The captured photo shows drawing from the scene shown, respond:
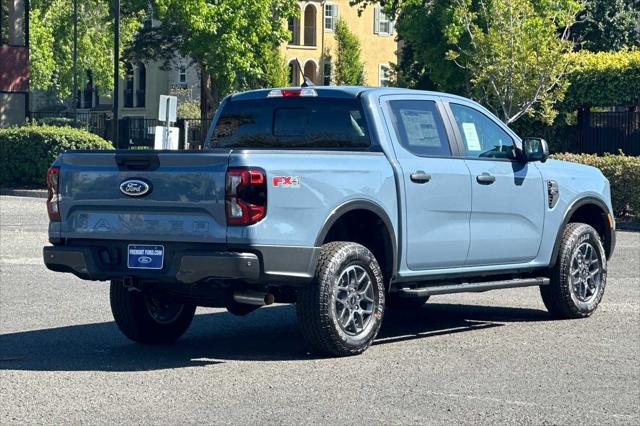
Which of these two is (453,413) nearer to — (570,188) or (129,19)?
(570,188)

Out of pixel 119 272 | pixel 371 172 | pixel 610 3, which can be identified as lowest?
pixel 119 272

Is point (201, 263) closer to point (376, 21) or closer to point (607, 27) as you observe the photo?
point (607, 27)

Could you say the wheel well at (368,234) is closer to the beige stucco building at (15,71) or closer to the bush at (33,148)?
the bush at (33,148)

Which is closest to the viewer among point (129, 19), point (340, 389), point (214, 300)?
point (340, 389)

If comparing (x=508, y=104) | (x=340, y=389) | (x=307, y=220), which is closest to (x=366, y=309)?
(x=307, y=220)

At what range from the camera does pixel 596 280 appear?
40.5ft

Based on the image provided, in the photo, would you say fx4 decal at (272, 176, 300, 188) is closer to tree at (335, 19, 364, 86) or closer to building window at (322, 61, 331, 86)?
tree at (335, 19, 364, 86)

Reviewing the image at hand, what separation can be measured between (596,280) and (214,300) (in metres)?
4.12

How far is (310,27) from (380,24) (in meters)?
5.13

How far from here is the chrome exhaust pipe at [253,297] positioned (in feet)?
31.0

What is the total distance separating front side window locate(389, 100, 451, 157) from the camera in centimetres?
1062

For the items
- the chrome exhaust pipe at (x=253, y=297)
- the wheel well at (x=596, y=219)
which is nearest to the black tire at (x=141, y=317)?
the chrome exhaust pipe at (x=253, y=297)

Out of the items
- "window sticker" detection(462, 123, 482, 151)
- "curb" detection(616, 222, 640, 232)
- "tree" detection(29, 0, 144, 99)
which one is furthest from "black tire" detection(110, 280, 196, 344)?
"tree" detection(29, 0, 144, 99)

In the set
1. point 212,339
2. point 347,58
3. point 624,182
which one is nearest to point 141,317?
point 212,339
